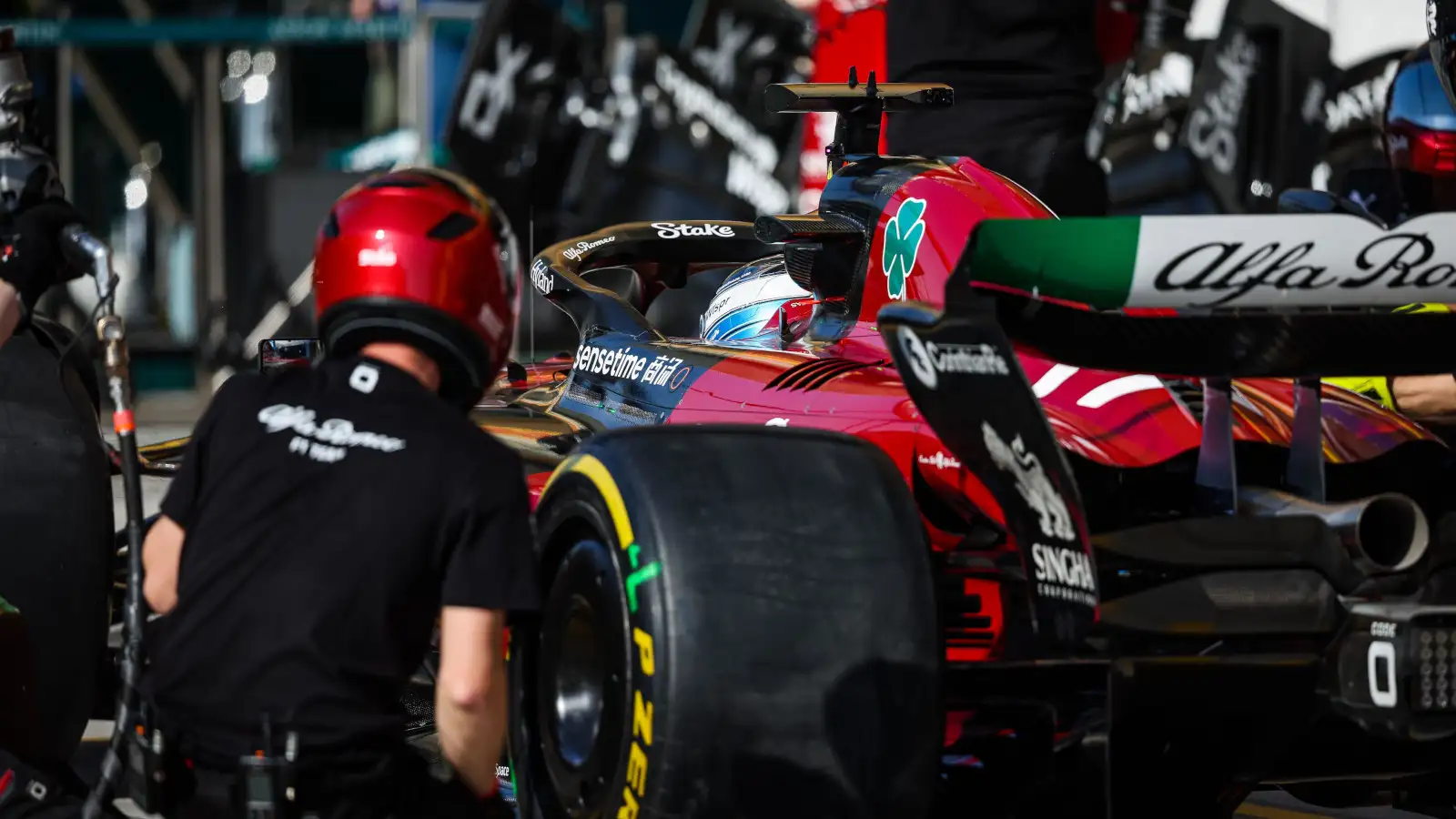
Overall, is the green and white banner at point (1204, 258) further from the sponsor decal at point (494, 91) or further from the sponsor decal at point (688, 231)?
the sponsor decal at point (494, 91)

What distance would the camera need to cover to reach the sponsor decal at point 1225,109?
12984 millimetres

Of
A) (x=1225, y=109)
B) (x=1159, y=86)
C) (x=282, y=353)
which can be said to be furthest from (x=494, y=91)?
(x=282, y=353)

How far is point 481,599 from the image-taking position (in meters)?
2.63

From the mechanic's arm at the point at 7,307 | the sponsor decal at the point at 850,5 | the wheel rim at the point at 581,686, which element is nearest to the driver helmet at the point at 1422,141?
the wheel rim at the point at 581,686

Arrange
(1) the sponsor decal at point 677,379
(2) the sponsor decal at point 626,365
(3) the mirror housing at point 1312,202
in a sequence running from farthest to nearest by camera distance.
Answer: (3) the mirror housing at point 1312,202, (2) the sponsor decal at point 626,365, (1) the sponsor decal at point 677,379

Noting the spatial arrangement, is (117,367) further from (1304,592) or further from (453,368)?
(1304,592)

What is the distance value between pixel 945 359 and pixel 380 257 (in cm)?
82

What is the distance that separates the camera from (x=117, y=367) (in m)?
3.21

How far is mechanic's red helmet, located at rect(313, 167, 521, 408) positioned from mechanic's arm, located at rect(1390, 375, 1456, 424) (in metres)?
2.27

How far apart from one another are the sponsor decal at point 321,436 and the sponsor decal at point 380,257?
0.60 feet

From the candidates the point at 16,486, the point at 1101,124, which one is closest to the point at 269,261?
the point at 1101,124

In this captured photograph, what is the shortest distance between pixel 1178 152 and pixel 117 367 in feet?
34.8

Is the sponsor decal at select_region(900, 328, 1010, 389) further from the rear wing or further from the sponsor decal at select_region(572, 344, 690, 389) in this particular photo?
the sponsor decal at select_region(572, 344, 690, 389)

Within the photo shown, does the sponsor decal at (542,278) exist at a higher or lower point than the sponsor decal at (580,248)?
lower
